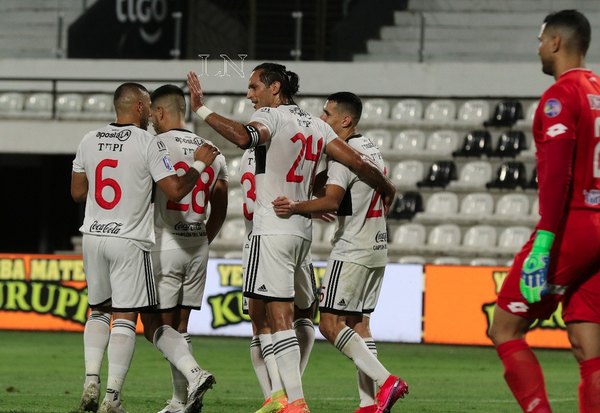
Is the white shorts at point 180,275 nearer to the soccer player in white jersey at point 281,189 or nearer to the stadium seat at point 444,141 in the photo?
the soccer player in white jersey at point 281,189

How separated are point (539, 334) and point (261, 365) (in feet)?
25.8

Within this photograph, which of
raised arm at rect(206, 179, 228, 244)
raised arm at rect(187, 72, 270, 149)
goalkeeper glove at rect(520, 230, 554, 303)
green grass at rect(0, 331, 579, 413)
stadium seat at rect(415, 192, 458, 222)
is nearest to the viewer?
goalkeeper glove at rect(520, 230, 554, 303)

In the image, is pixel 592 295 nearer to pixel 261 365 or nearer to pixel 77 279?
pixel 261 365

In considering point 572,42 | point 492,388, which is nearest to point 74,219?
point 492,388

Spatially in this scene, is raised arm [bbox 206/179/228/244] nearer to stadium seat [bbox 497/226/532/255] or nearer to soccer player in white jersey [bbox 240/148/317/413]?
soccer player in white jersey [bbox 240/148/317/413]

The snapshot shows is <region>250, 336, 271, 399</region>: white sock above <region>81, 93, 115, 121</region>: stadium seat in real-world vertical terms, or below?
below

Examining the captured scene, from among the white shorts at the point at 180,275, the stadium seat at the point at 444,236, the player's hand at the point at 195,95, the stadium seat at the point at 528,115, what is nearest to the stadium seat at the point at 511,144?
the stadium seat at the point at 528,115

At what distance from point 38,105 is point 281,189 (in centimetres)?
1504

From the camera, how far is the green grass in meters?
8.74

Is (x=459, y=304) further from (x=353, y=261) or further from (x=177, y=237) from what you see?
(x=177, y=237)

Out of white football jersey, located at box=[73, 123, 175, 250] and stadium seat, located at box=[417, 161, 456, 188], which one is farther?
stadium seat, located at box=[417, 161, 456, 188]

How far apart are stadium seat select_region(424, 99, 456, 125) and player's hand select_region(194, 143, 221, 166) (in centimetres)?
1303

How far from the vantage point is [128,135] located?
7.55 m

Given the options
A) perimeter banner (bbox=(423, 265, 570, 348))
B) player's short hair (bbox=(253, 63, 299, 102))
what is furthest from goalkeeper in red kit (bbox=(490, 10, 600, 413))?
perimeter banner (bbox=(423, 265, 570, 348))
